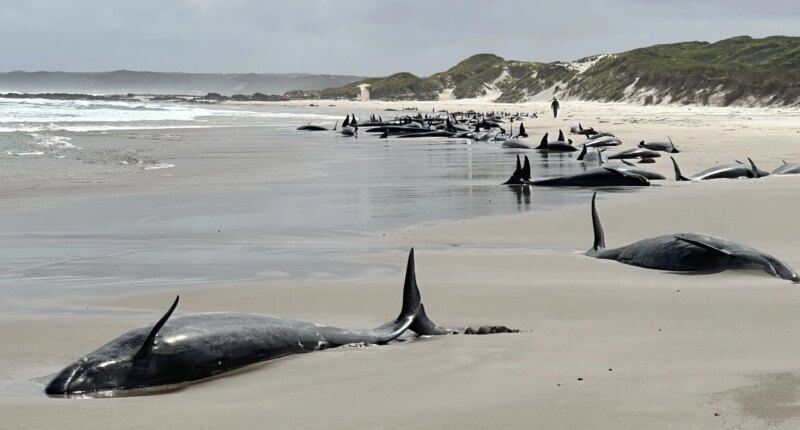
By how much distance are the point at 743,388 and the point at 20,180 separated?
12682mm

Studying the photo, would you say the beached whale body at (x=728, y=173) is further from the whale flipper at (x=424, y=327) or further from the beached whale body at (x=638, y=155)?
the whale flipper at (x=424, y=327)

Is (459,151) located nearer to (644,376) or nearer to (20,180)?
(20,180)

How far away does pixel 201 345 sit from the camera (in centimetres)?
453

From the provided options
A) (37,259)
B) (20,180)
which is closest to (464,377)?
(37,259)

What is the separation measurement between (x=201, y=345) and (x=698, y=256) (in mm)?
3699

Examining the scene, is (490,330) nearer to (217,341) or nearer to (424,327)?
(424,327)

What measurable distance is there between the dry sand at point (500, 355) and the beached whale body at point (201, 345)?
12cm

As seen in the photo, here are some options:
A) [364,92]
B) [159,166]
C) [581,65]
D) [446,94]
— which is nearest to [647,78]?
[581,65]

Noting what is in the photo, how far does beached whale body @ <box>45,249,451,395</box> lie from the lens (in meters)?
4.21

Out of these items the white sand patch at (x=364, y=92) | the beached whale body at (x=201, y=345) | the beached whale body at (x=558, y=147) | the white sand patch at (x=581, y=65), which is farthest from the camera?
the white sand patch at (x=364, y=92)

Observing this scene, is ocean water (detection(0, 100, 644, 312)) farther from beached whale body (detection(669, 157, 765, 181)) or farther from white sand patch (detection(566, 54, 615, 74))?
white sand patch (detection(566, 54, 615, 74))

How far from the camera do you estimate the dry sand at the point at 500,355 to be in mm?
3564

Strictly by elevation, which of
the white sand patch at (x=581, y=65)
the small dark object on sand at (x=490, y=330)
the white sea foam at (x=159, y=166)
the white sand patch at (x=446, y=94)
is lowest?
the white sand patch at (x=446, y=94)

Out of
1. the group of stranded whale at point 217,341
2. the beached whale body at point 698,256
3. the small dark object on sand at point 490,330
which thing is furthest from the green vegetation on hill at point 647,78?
the small dark object on sand at point 490,330
